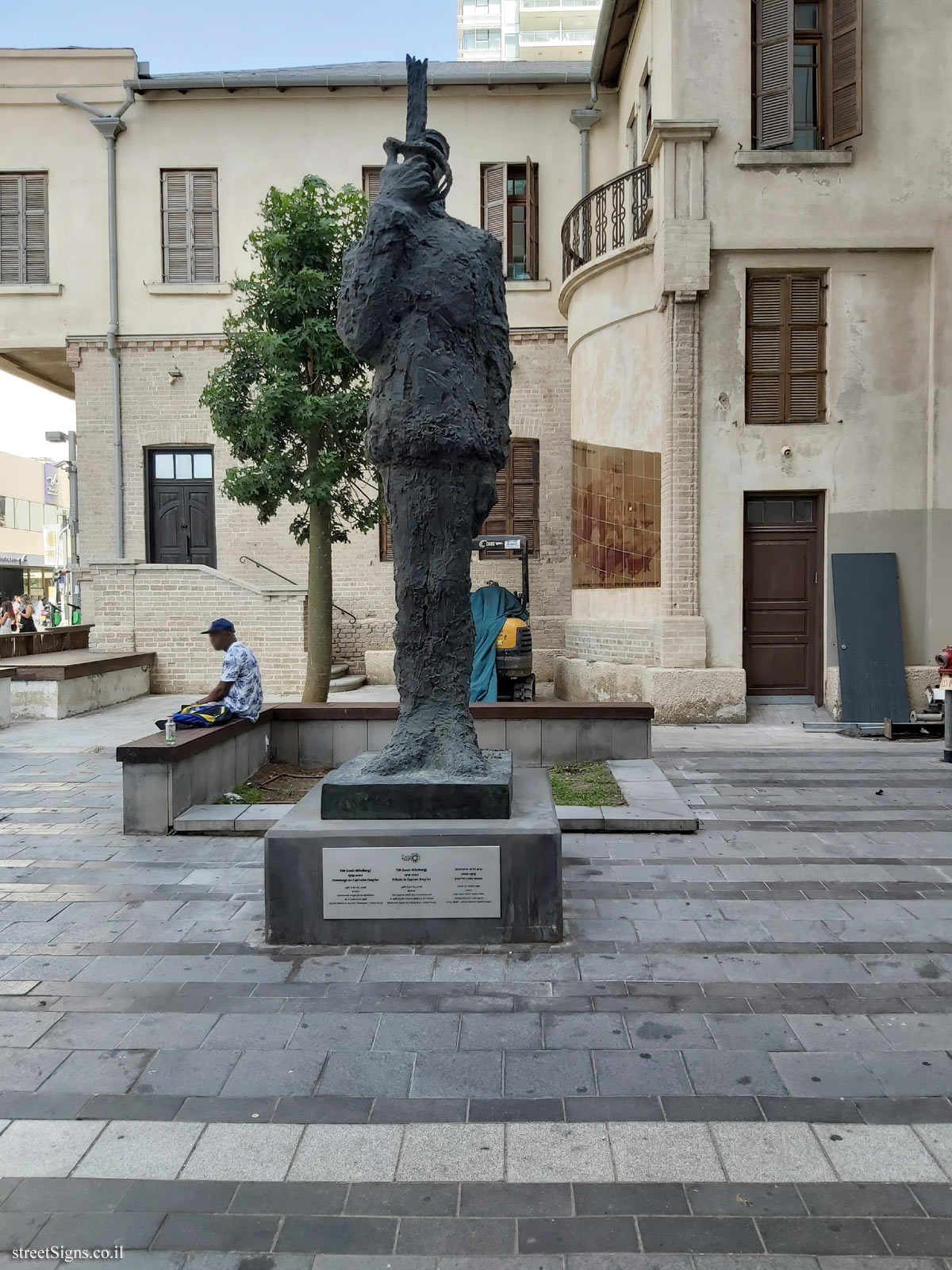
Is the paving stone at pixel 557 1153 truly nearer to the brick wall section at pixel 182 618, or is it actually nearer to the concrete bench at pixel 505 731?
the concrete bench at pixel 505 731

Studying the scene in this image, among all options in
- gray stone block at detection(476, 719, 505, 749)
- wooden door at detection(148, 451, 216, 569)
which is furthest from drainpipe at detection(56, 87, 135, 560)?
gray stone block at detection(476, 719, 505, 749)

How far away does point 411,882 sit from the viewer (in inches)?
180

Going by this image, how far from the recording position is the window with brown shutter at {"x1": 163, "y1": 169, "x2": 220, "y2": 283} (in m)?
17.7

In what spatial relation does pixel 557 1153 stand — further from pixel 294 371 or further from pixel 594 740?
pixel 294 371

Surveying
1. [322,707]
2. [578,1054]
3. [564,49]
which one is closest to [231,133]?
[322,707]

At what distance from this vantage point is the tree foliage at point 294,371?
1107 cm

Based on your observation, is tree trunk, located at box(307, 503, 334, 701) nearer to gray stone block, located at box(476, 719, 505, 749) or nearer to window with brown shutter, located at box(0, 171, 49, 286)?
gray stone block, located at box(476, 719, 505, 749)

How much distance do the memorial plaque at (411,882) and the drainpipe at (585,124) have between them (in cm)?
1580

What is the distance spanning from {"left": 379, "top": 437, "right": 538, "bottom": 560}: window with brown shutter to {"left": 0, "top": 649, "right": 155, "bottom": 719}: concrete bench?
17.3 feet

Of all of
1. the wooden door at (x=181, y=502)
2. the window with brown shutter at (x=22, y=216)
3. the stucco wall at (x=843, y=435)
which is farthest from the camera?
the wooden door at (x=181, y=502)

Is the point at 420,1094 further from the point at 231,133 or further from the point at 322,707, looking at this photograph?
the point at 231,133

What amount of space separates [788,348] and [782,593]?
131 inches

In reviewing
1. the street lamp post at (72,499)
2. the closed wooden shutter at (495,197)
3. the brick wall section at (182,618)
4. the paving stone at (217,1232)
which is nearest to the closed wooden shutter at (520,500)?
the closed wooden shutter at (495,197)

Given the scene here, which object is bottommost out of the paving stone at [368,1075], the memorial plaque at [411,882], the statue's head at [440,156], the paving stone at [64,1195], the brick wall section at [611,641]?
the paving stone at [64,1195]
